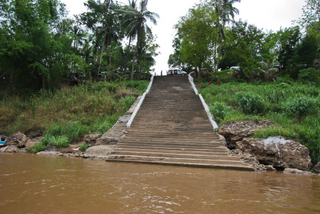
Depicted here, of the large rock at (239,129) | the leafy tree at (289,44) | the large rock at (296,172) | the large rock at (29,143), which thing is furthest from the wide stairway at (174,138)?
the leafy tree at (289,44)

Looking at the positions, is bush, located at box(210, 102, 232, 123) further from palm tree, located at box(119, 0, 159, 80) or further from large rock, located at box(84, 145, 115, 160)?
palm tree, located at box(119, 0, 159, 80)

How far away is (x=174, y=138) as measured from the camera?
10062 mm

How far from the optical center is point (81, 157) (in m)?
8.57

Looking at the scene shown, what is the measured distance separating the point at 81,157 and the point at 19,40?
46.4ft

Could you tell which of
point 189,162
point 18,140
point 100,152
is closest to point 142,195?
point 189,162

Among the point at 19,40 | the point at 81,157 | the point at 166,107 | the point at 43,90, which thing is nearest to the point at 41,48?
the point at 19,40

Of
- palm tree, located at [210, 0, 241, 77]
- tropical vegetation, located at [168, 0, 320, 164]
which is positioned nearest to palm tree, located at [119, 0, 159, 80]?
tropical vegetation, located at [168, 0, 320, 164]

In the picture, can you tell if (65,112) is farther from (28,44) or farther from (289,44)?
(289,44)

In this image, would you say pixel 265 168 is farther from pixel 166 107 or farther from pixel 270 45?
pixel 270 45

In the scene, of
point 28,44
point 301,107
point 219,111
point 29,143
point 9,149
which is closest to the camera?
point 9,149

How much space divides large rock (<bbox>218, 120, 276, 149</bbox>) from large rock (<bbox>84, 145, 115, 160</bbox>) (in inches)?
213

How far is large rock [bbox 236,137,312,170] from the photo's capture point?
725cm

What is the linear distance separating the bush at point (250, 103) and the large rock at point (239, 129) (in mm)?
1941

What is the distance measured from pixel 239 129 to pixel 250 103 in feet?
8.59
